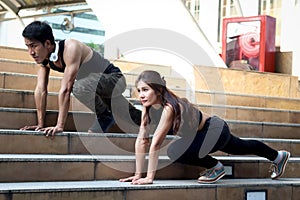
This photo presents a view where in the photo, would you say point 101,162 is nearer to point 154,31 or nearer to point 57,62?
point 57,62

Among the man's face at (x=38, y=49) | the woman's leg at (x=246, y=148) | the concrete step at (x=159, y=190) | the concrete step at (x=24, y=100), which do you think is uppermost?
the man's face at (x=38, y=49)

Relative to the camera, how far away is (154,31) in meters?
7.91

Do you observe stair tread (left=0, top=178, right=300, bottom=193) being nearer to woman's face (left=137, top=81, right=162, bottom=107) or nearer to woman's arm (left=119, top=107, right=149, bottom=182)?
woman's arm (left=119, top=107, right=149, bottom=182)

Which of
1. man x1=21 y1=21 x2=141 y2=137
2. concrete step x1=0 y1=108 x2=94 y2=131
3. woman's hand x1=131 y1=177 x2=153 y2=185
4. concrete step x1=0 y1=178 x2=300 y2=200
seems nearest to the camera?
concrete step x1=0 y1=178 x2=300 y2=200

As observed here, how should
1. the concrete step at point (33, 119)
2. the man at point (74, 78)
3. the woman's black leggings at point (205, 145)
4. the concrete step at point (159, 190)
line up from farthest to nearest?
the concrete step at point (33, 119)
the woman's black leggings at point (205, 145)
the man at point (74, 78)
the concrete step at point (159, 190)

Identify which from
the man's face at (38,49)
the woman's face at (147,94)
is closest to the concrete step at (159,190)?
the woman's face at (147,94)

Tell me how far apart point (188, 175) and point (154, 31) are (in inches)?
158

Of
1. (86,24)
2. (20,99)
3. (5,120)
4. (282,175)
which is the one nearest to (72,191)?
(5,120)

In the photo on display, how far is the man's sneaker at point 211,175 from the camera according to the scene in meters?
3.99

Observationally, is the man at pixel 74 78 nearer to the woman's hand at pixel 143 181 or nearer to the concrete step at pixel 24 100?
the concrete step at pixel 24 100

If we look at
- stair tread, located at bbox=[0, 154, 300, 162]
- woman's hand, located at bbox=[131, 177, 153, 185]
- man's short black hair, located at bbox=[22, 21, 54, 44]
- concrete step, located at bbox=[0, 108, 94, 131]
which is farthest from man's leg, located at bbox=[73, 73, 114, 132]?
woman's hand, located at bbox=[131, 177, 153, 185]

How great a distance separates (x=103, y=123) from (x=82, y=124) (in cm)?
20

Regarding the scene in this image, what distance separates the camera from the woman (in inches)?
150

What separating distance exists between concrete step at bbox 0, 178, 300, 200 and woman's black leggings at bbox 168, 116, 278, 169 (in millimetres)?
179
